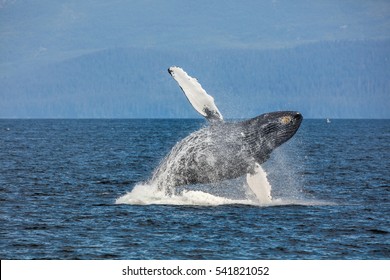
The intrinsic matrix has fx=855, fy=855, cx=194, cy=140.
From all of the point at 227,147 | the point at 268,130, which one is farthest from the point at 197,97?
the point at 268,130

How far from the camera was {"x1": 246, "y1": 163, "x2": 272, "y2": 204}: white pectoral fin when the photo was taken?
22734 millimetres

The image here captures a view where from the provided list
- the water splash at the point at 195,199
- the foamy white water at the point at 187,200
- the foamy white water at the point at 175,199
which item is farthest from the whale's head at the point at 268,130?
the foamy white water at the point at 175,199

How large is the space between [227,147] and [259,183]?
1.43 m

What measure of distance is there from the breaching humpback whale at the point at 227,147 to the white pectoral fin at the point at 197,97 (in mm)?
27

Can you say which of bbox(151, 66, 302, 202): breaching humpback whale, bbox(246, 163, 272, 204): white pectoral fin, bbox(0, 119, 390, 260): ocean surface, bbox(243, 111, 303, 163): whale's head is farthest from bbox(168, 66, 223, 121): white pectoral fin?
bbox(0, 119, 390, 260): ocean surface

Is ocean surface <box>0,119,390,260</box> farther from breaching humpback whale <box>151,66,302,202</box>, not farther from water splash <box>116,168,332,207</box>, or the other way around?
breaching humpback whale <box>151,66,302,202</box>

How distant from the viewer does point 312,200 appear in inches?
1035

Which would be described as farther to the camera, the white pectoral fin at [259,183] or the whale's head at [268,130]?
the white pectoral fin at [259,183]

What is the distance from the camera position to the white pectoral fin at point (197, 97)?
22781 millimetres

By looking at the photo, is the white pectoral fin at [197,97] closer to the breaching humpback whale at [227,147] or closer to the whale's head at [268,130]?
the breaching humpback whale at [227,147]
